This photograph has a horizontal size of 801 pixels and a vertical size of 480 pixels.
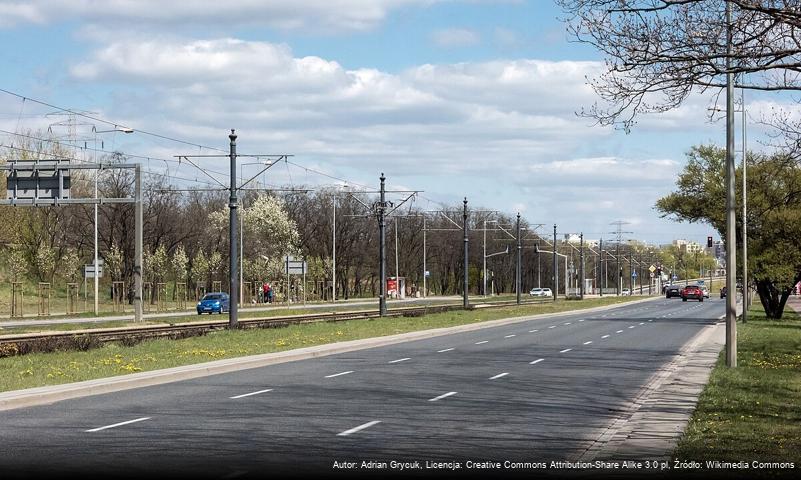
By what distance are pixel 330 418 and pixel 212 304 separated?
182 ft

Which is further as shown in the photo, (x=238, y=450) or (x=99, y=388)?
(x=99, y=388)

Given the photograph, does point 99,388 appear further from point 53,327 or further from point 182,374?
point 53,327

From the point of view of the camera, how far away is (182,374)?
81.8 feet

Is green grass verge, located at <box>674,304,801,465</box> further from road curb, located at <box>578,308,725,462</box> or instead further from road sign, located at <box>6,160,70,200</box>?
road sign, located at <box>6,160,70,200</box>

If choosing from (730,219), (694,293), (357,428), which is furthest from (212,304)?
(694,293)

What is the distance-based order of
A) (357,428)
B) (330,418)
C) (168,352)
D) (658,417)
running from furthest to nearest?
(168,352)
(330,418)
(658,417)
(357,428)

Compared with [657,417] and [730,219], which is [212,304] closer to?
[730,219]

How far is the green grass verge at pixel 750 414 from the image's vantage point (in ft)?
42.5

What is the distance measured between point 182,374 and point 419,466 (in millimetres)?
13491

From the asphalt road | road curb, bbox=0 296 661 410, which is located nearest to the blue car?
road curb, bbox=0 296 661 410

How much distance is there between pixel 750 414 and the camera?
54.9 ft

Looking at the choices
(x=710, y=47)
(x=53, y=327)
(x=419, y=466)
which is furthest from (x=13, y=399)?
(x=53, y=327)

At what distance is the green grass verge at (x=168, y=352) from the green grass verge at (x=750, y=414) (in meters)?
12.8

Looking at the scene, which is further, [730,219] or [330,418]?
[730,219]
